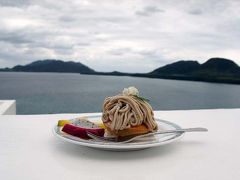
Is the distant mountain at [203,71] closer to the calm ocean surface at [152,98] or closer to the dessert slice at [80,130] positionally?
the calm ocean surface at [152,98]

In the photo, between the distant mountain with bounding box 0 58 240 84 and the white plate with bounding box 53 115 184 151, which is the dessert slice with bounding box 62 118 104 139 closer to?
the white plate with bounding box 53 115 184 151

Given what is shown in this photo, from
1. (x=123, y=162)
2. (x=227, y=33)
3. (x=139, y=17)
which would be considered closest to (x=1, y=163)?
(x=123, y=162)

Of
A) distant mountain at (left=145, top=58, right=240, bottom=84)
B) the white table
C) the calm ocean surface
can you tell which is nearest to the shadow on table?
the white table

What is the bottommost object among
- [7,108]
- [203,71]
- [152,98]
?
[152,98]

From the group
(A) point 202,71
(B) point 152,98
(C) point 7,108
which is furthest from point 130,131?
(B) point 152,98

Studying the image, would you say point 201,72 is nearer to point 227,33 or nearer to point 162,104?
point 162,104

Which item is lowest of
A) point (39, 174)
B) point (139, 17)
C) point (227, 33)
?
point (39, 174)

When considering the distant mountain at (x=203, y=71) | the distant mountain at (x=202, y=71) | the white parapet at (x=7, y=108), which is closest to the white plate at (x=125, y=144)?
the white parapet at (x=7, y=108)

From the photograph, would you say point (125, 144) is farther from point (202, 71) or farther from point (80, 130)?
point (202, 71)
